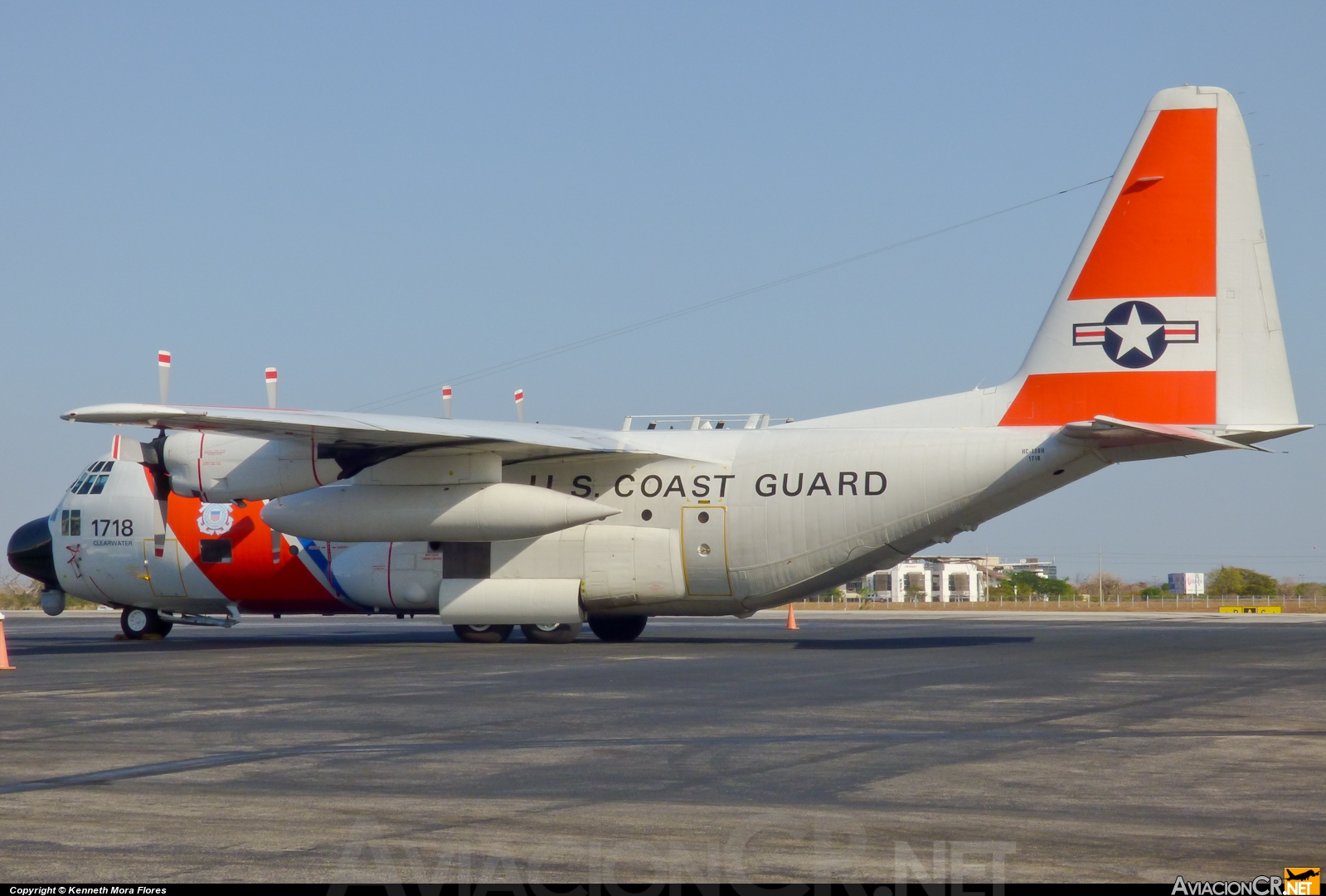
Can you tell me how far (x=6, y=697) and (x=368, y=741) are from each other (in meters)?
6.11

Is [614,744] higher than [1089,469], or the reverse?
[1089,469]

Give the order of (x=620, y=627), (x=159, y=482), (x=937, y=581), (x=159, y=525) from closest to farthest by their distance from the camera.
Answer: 1. (x=159, y=482)
2. (x=620, y=627)
3. (x=159, y=525)
4. (x=937, y=581)

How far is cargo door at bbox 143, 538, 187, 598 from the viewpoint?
81.3 feet

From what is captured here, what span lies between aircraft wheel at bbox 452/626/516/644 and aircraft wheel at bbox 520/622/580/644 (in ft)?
1.54

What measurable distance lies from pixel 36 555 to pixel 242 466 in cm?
775

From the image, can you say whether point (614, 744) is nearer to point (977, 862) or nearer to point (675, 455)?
point (977, 862)

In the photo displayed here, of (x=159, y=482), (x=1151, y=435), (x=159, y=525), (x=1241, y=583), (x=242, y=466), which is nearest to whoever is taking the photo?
(x=1151, y=435)

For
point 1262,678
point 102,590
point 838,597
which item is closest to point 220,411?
point 102,590

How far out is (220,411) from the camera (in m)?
18.3

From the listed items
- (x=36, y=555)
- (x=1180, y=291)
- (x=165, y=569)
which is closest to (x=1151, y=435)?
(x=1180, y=291)

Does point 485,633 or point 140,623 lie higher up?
point 140,623

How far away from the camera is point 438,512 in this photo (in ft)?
69.9

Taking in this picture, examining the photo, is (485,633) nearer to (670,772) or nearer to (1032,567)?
(670,772)

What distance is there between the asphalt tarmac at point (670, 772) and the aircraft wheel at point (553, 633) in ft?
17.3
